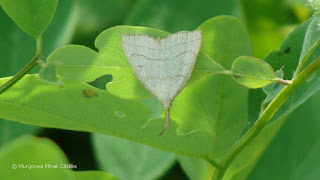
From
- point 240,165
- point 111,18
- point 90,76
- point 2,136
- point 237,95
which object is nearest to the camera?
point 90,76

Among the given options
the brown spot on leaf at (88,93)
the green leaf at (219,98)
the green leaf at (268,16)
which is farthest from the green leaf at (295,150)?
the green leaf at (268,16)

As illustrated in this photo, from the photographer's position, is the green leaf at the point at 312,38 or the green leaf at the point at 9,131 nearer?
the green leaf at the point at 312,38

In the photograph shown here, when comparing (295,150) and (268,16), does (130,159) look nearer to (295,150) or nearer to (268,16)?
(295,150)

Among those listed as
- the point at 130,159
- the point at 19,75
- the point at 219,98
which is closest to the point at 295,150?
the point at 219,98

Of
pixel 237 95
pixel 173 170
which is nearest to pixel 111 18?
pixel 173 170

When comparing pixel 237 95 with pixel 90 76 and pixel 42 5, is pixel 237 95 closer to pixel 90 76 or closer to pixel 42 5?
pixel 90 76

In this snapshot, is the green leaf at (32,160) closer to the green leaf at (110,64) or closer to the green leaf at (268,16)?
the green leaf at (110,64)
